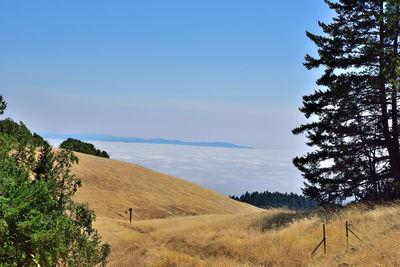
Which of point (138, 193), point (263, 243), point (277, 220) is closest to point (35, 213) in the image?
point (263, 243)

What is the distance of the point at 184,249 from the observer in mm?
19406

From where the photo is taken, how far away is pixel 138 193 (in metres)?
53.1

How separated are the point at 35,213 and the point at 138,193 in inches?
1815

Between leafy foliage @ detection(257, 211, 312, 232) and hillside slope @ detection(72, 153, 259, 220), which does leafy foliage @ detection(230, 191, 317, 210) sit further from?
leafy foliage @ detection(257, 211, 312, 232)

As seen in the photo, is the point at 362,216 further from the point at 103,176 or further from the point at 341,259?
the point at 103,176

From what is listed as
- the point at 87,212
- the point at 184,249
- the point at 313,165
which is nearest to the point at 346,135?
the point at 313,165

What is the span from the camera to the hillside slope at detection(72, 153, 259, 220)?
149 feet

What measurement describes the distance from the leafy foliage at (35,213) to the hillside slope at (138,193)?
29446mm

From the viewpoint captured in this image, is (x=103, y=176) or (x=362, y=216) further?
(x=103, y=176)

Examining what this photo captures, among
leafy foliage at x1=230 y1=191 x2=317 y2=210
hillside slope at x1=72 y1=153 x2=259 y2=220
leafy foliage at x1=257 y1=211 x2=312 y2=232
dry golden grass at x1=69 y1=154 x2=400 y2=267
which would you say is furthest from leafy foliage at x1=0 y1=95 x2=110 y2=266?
leafy foliage at x1=230 y1=191 x2=317 y2=210

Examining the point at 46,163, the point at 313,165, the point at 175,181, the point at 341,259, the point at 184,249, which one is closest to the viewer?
the point at 341,259

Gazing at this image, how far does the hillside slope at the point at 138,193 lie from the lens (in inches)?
1785

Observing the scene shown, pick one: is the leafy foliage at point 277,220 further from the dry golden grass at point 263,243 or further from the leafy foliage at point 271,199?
the leafy foliage at point 271,199

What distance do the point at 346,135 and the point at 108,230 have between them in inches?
820
